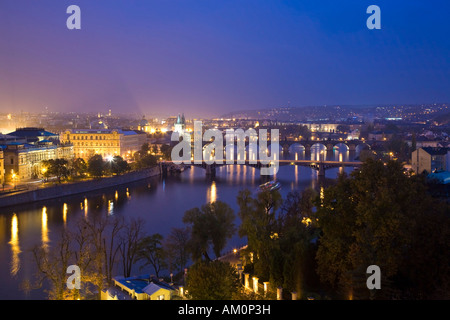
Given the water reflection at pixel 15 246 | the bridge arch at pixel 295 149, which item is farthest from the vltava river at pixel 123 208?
the bridge arch at pixel 295 149

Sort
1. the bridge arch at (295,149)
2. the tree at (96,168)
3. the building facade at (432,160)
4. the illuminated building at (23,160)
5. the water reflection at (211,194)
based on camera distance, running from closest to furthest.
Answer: the water reflection at (211,194), the building facade at (432,160), the illuminated building at (23,160), the tree at (96,168), the bridge arch at (295,149)

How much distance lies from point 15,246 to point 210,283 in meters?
4.43

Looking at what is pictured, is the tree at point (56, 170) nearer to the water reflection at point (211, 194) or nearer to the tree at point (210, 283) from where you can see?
the water reflection at point (211, 194)

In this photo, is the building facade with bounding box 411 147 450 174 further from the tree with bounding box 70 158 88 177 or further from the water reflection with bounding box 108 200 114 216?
the tree with bounding box 70 158 88 177

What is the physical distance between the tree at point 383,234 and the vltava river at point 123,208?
2717 millimetres

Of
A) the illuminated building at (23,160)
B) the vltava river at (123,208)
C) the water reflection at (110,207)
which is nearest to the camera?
the vltava river at (123,208)

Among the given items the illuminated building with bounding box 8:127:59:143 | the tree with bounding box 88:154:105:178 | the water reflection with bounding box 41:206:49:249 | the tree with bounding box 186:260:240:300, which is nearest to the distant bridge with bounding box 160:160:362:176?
the tree with bounding box 88:154:105:178

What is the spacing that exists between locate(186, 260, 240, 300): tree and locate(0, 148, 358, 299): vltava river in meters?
2.07

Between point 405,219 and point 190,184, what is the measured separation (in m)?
10.6

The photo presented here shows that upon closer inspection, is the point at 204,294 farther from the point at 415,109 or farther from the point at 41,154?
the point at 415,109

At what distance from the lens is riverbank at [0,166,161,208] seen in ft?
32.8

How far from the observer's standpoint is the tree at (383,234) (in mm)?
3693

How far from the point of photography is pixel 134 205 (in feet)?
34.2

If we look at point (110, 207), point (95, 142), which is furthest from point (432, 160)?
point (95, 142)
